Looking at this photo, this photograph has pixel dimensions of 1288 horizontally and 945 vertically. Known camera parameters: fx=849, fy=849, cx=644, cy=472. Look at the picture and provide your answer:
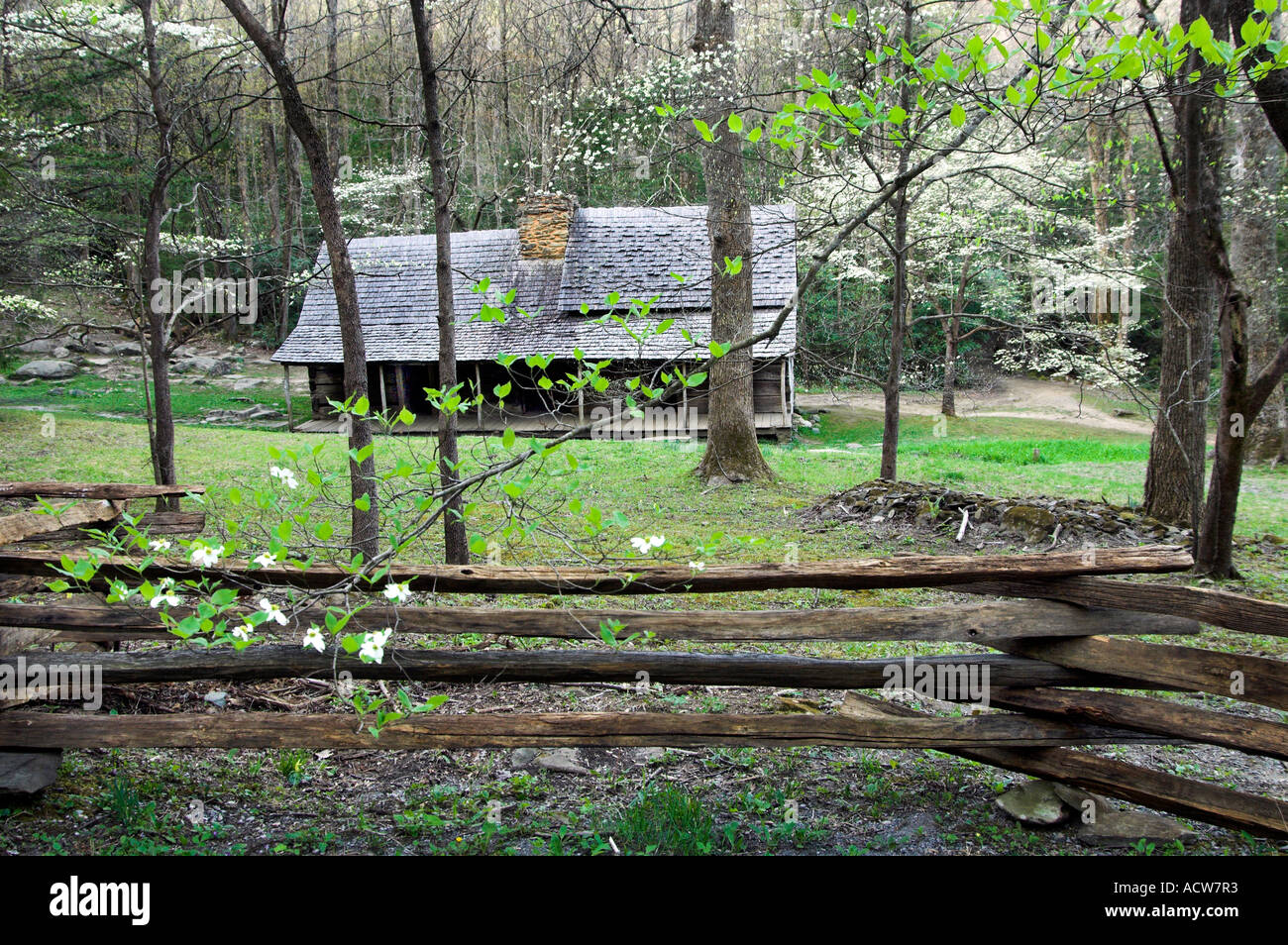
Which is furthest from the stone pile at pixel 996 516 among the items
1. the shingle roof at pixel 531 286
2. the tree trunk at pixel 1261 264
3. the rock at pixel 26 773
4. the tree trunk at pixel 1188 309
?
the shingle roof at pixel 531 286

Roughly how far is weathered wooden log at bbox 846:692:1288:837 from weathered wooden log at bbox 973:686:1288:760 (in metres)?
0.18

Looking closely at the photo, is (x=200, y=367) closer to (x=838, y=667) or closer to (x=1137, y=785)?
(x=838, y=667)

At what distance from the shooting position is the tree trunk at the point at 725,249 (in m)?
11.2

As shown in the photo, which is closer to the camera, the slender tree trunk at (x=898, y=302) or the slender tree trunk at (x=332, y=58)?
the slender tree trunk at (x=332, y=58)

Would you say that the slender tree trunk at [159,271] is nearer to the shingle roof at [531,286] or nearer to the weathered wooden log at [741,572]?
the weathered wooden log at [741,572]

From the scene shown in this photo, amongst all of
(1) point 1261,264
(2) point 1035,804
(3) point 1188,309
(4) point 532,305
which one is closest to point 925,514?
(3) point 1188,309

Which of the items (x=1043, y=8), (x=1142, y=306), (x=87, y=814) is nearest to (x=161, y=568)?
(x=87, y=814)

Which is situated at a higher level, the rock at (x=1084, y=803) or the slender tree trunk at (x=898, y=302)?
the slender tree trunk at (x=898, y=302)

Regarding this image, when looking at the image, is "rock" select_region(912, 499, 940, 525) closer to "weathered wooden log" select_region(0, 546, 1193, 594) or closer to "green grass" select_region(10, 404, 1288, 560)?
"green grass" select_region(10, 404, 1288, 560)

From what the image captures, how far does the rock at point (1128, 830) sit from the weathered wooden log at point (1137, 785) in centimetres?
9

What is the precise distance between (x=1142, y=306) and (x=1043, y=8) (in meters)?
28.5

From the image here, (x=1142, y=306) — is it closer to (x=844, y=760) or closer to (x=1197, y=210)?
(x=1197, y=210)

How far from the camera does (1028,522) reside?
27.7 ft

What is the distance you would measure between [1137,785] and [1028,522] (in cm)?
542
